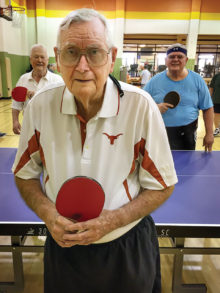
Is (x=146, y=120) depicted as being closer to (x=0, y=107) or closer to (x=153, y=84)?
(x=153, y=84)

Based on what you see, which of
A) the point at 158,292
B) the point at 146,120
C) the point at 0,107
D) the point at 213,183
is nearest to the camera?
the point at 146,120

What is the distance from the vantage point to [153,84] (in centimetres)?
325

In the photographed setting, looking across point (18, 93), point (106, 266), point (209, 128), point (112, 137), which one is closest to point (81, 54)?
point (112, 137)

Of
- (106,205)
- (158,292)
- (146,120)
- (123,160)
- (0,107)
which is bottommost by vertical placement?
(0,107)

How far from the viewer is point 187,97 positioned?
10.0ft

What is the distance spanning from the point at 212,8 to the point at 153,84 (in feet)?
47.2

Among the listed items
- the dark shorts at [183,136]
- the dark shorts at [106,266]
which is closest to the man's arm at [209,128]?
the dark shorts at [183,136]

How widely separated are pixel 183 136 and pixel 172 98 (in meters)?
0.50

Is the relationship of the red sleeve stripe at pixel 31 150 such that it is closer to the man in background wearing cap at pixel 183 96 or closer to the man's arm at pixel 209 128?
the man in background wearing cap at pixel 183 96

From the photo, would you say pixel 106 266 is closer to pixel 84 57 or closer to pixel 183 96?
pixel 84 57

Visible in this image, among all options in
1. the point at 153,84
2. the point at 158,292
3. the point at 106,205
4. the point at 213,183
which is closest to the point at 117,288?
the point at 158,292

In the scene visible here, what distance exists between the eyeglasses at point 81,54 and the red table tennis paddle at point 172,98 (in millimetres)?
2186

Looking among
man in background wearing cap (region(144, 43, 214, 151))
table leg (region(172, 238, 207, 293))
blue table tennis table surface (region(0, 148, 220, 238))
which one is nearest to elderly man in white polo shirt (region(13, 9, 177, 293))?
blue table tennis table surface (region(0, 148, 220, 238))

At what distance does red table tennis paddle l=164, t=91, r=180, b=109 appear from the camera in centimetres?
299
